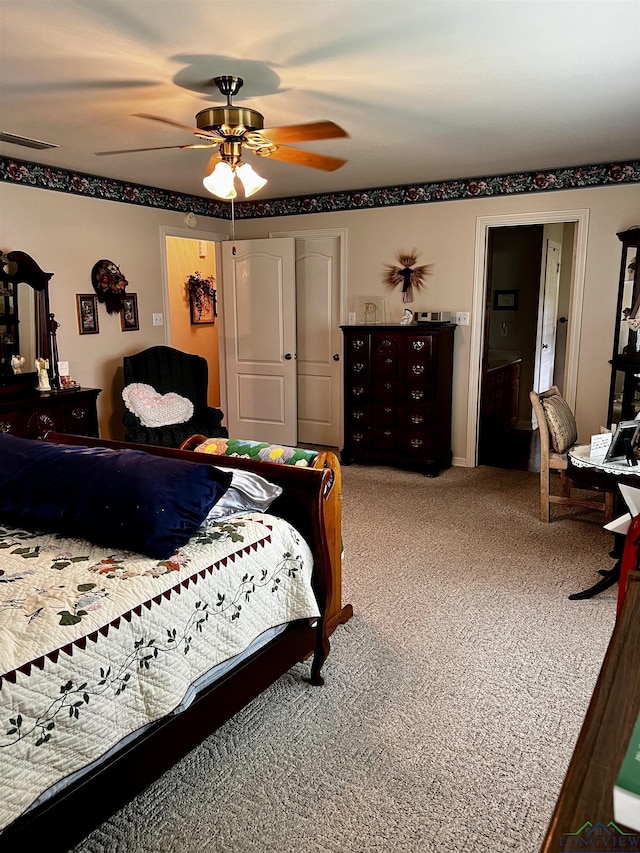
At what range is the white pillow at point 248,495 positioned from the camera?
2.30 meters

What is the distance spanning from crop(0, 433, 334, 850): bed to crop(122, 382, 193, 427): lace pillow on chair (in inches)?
94.7

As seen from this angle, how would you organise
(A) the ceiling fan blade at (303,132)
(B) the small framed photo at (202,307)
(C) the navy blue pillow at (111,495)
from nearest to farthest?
(C) the navy blue pillow at (111,495) < (A) the ceiling fan blade at (303,132) < (B) the small framed photo at (202,307)

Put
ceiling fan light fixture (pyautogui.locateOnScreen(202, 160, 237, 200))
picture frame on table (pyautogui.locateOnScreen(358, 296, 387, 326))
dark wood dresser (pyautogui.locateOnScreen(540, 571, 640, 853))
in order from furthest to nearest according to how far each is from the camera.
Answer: picture frame on table (pyautogui.locateOnScreen(358, 296, 387, 326)) → ceiling fan light fixture (pyautogui.locateOnScreen(202, 160, 237, 200)) → dark wood dresser (pyautogui.locateOnScreen(540, 571, 640, 853))

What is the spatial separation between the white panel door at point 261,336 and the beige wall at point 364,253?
442 millimetres

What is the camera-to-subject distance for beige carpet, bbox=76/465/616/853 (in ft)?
5.81

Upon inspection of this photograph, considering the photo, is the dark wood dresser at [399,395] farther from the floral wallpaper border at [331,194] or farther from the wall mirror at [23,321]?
the wall mirror at [23,321]

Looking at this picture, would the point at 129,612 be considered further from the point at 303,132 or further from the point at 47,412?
the point at 47,412

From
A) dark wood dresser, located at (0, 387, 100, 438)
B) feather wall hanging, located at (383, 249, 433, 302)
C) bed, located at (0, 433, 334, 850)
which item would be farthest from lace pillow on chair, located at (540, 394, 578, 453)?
dark wood dresser, located at (0, 387, 100, 438)

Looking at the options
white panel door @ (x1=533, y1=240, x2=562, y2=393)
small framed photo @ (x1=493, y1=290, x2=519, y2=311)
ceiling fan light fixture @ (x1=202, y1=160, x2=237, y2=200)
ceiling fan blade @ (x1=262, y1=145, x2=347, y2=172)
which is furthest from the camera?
small framed photo @ (x1=493, y1=290, x2=519, y2=311)

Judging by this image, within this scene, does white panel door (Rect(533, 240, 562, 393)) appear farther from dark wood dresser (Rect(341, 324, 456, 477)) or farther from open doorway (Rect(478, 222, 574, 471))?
dark wood dresser (Rect(341, 324, 456, 477))

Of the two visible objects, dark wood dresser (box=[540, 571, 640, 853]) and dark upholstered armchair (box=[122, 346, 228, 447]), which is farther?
dark upholstered armchair (box=[122, 346, 228, 447])

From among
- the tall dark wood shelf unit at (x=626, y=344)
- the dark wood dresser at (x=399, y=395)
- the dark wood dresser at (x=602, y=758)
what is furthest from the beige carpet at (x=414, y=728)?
the dark wood dresser at (x=399, y=395)

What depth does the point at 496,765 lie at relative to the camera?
6.60ft

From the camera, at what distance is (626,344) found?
483cm
